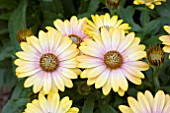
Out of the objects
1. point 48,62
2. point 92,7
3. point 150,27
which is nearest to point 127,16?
point 150,27

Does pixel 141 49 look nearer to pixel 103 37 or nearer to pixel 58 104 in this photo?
pixel 103 37

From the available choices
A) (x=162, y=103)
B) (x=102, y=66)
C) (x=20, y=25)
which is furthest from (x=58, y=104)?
(x=20, y=25)

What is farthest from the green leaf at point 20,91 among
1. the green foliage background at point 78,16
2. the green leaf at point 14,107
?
the green leaf at point 14,107

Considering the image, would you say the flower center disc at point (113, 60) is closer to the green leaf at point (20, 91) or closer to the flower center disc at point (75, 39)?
the flower center disc at point (75, 39)

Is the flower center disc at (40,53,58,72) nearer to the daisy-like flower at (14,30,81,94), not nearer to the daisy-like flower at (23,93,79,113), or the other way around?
the daisy-like flower at (14,30,81,94)

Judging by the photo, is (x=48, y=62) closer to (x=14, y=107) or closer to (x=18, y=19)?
(x=14, y=107)

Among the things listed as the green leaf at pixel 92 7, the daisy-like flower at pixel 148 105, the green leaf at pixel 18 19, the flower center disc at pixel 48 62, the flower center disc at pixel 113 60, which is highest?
the green leaf at pixel 18 19
